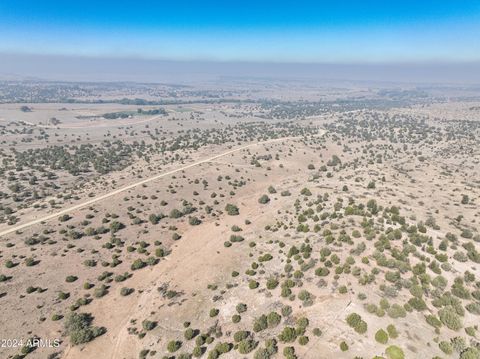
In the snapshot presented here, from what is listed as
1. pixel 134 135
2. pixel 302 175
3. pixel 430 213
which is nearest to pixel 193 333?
pixel 430 213

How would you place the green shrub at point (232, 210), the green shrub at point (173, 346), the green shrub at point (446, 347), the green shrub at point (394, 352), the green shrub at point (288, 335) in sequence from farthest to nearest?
the green shrub at point (232, 210)
the green shrub at point (173, 346)
the green shrub at point (288, 335)
the green shrub at point (446, 347)
the green shrub at point (394, 352)

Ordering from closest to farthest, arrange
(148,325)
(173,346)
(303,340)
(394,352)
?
(394,352) → (303,340) → (173,346) → (148,325)

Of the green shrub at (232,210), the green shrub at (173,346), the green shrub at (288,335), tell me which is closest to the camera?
the green shrub at (288,335)

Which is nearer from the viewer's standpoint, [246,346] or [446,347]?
[446,347]

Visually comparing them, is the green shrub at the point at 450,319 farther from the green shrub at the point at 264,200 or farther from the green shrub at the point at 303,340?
the green shrub at the point at 264,200

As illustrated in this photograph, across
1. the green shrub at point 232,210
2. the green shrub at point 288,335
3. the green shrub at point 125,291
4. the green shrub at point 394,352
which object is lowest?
the green shrub at point 232,210

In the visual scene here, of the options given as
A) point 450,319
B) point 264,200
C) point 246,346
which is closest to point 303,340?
point 246,346

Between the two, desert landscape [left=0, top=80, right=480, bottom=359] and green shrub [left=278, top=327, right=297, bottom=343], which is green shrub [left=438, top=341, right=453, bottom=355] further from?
green shrub [left=278, top=327, right=297, bottom=343]

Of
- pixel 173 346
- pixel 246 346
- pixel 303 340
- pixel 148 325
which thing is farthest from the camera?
pixel 148 325

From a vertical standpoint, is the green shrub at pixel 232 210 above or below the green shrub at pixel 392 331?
below

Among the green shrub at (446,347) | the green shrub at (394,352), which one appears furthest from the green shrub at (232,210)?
the green shrub at (446,347)

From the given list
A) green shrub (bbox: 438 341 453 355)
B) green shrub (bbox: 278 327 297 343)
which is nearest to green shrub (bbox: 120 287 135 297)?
green shrub (bbox: 278 327 297 343)

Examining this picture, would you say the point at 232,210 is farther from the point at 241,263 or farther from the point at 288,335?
the point at 288,335
